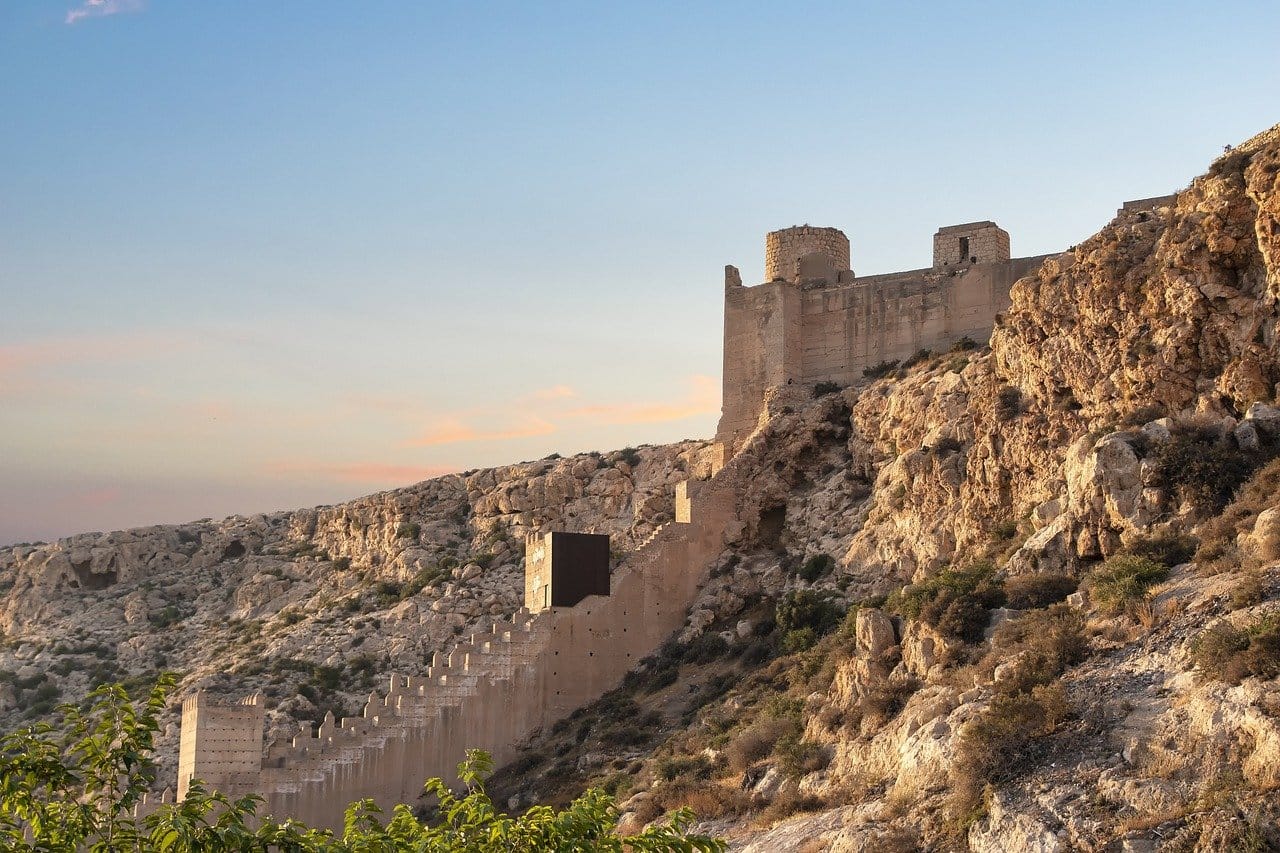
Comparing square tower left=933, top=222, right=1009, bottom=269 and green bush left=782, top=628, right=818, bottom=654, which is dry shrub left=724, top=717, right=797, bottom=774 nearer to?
green bush left=782, top=628, right=818, bottom=654

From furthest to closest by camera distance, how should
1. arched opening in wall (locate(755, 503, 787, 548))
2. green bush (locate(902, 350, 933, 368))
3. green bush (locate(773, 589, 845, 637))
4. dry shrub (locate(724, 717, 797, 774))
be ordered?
green bush (locate(902, 350, 933, 368)) < arched opening in wall (locate(755, 503, 787, 548)) < green bush (locate(773, 589, 845, 637)) < dry shrub (locate(724, 717, 797, 774))

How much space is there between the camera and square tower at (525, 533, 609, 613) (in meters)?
44.5

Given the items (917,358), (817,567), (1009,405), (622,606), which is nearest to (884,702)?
(1009,405)

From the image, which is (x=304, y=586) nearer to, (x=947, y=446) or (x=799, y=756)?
(x=947, y=446)

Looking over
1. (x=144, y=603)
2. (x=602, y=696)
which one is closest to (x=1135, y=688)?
(x=602, y=696)

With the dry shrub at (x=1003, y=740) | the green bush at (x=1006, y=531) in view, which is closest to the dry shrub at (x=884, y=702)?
the dry shrub at (x=1003, y=740)

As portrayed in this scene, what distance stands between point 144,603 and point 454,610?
17437 mm

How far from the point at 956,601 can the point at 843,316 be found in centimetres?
1920

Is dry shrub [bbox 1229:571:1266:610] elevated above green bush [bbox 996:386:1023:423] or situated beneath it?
situated beneath

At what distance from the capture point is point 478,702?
4222 cm

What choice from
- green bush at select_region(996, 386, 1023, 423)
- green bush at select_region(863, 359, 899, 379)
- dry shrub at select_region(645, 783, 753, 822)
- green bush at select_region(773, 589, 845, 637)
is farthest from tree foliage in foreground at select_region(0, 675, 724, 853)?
green bush at select_region(863, 359, 899, 379)

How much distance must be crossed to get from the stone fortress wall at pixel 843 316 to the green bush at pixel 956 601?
14768 mm

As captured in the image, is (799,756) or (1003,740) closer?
(1003,740)

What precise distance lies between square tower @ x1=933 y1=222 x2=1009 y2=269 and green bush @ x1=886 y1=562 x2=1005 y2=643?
53.7 feet
